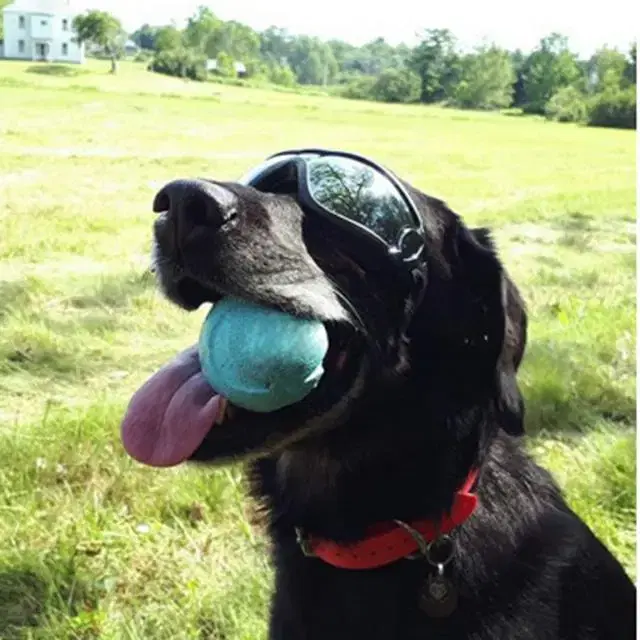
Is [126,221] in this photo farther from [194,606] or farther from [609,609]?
[609,609]

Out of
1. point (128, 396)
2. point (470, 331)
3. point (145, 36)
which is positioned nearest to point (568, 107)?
point (145, 36)

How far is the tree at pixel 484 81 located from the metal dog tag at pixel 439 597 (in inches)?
2436

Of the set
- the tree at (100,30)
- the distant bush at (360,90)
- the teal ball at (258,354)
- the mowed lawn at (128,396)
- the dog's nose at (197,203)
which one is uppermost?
the tree at (100,30)

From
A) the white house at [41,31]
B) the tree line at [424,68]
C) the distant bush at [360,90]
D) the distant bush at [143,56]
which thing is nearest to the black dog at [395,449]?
the tree line at [424,68]

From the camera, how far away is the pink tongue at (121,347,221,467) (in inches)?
85.9

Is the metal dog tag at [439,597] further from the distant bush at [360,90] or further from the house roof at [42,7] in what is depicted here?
the house roof at [42,7]

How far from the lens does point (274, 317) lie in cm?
216

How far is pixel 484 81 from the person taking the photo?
63.1 metres

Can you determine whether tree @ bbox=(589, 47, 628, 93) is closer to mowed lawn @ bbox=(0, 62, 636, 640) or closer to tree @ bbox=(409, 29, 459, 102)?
tree @ bbox=(409, 29, 459, 102)

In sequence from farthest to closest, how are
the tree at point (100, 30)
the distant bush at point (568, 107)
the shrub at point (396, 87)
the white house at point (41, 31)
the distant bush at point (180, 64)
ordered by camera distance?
the white house at point (41, 31), the shrub at point (396, 87), the tree at point (100, 30), the distant bush at point (568, 107), the distant bush at point (180, 64)

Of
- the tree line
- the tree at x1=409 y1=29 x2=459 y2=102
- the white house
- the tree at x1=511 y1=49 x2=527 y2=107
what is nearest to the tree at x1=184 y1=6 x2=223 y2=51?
the tree line

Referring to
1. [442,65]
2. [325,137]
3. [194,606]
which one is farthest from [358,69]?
[194,606]

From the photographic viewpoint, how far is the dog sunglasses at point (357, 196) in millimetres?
2363

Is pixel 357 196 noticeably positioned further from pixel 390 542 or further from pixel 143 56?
pixel 143 56
